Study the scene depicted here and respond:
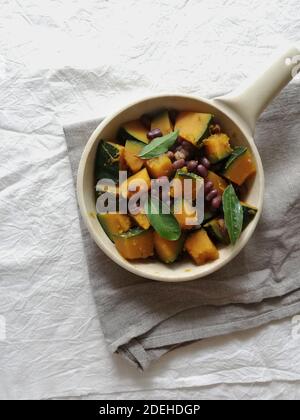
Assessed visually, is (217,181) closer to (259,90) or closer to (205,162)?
(205,162)

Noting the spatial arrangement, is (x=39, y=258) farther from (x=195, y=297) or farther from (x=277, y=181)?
(x=277, y=181)

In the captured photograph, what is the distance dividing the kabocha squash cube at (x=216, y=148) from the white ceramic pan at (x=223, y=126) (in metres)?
0.04

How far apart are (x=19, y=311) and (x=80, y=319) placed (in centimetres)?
13

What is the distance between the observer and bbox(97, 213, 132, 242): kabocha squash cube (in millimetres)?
983

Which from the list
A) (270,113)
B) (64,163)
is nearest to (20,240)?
(64,163)

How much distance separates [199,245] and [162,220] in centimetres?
10

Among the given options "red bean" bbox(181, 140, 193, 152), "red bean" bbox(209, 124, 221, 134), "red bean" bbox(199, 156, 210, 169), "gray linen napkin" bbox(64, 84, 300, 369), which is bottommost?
"gray linen napkin" bbox(64, 84, 300, 369)

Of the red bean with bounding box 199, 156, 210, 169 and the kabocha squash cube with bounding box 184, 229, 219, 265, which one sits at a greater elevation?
the red bean with bounding box 199, 156, 210, 169

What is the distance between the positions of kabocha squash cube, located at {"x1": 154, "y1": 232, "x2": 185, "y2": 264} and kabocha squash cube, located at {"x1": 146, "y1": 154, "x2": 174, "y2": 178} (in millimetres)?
116

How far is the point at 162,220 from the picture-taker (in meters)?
0.94

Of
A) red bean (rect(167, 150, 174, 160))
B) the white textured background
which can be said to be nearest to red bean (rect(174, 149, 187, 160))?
red bean (rect(167, 150, 174, 160))

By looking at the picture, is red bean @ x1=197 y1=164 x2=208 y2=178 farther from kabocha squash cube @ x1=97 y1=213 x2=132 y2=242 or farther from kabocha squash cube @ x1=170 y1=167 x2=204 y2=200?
kabocha squash cube @ x1=97 y1=213 x2=132 y2=242

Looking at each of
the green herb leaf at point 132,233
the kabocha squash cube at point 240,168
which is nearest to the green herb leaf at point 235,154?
the kabocha squash cube at point 240,168

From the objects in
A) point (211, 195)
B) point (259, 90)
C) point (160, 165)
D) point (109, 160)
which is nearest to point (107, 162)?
point (109, 160)
